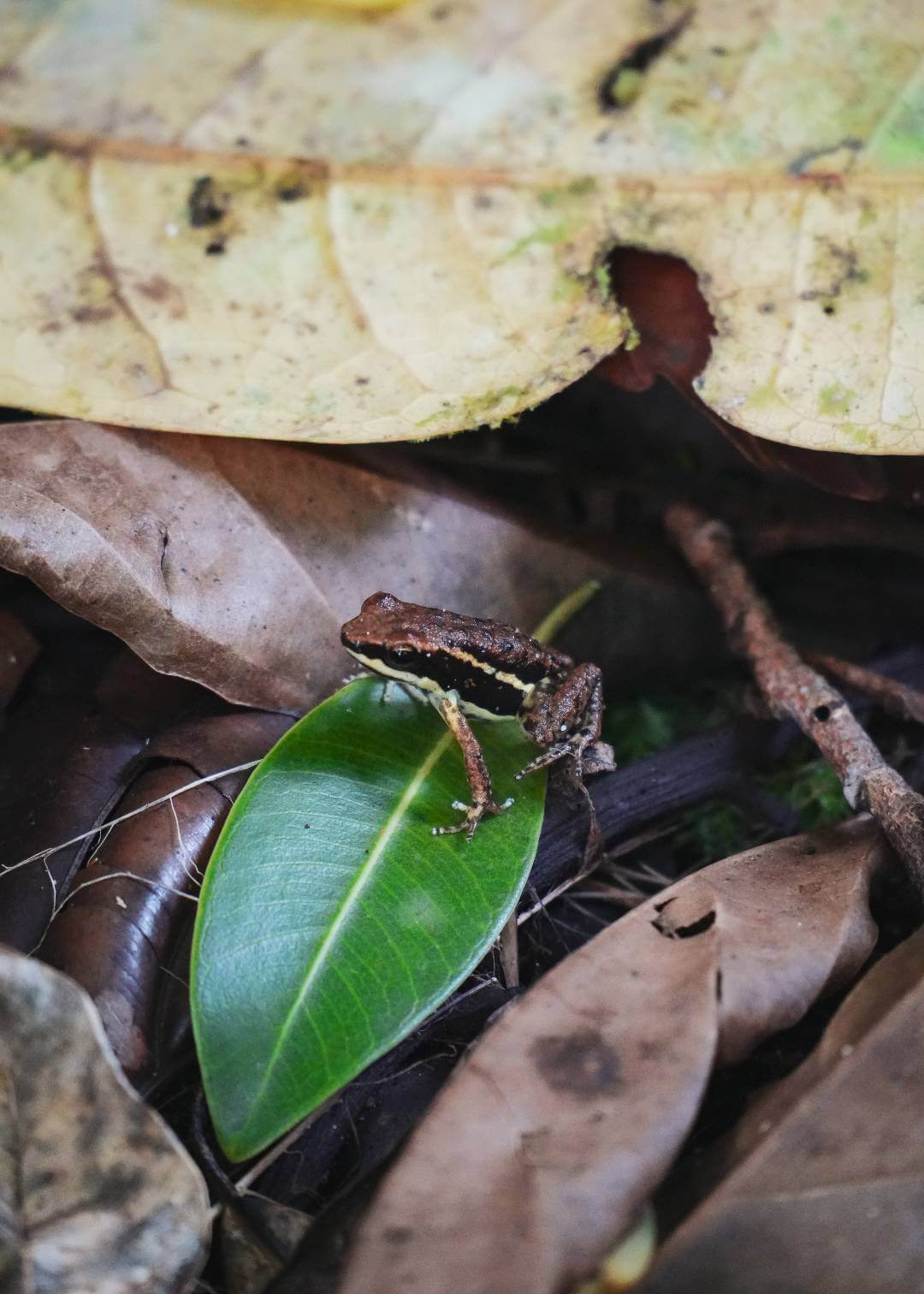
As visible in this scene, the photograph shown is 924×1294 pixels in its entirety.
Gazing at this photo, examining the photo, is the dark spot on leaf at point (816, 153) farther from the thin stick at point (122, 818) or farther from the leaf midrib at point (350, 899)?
the thin stick at point (122, 818)

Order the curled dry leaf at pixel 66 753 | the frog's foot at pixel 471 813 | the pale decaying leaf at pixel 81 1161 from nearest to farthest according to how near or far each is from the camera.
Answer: the pale decaying leaf at pixel 81 1161
the curled dry leaf at pixel 66 753
the frog's foot at pixel 471 813

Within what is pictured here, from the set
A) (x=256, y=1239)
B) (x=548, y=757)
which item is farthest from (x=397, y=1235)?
(x=548, y=757)

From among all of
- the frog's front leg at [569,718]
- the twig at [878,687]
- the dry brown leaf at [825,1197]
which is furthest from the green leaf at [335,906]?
the twig at [878,687]

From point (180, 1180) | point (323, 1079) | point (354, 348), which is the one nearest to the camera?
point (180, 1180)

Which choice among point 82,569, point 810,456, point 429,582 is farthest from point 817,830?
point 82,569

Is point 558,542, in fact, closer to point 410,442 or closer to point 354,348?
point 410,442

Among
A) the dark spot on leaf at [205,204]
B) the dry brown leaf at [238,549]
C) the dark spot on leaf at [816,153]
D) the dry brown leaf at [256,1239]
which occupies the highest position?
the dark spot on leaf at [205,204]

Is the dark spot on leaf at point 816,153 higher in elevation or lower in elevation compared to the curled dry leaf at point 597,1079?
higher
